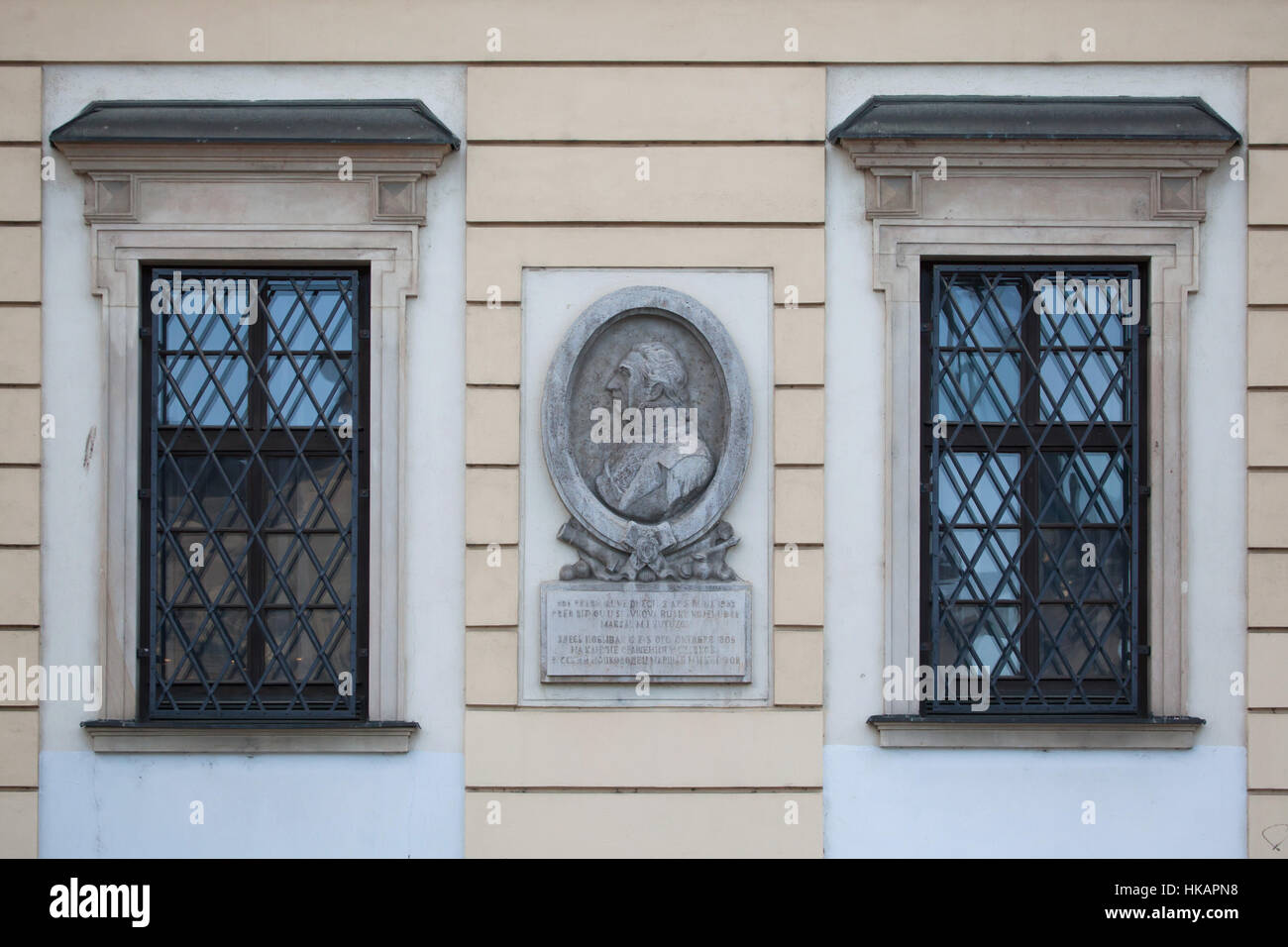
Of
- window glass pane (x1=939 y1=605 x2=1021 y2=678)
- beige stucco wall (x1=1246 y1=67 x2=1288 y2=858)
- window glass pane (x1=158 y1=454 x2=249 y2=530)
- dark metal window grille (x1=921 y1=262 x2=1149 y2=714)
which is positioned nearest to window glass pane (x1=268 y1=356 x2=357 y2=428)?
window glass pane (x1=158 y1=454 x2=249 y2=530)

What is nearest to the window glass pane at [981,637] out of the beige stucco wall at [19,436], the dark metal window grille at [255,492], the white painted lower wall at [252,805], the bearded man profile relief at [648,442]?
the bearded man profile relief at [648,442]

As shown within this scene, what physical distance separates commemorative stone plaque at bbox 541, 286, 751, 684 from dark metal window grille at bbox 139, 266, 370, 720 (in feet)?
3.68

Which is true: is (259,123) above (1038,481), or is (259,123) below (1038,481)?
above

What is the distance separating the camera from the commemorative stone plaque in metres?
7.25

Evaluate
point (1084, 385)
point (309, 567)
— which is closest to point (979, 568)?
point (1084, 385)

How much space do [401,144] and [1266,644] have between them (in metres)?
5.29

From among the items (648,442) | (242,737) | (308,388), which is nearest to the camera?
(242,737)

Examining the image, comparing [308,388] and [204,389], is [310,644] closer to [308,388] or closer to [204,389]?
[308,388]

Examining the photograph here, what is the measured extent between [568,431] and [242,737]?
235 cm

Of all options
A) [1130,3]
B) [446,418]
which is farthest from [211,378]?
[1130,3]

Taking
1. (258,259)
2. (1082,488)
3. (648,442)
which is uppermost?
(258,259)

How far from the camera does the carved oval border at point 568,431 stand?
7.25 metres

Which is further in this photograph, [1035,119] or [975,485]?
[975,485]

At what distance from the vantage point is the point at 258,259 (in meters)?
7.35
